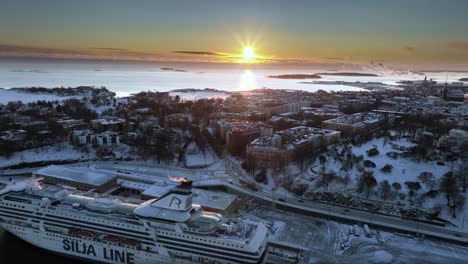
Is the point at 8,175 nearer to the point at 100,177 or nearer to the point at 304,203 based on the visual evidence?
the point at 100,177

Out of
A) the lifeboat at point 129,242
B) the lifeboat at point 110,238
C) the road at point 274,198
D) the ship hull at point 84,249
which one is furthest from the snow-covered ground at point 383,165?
the lifeboat at point 110,238

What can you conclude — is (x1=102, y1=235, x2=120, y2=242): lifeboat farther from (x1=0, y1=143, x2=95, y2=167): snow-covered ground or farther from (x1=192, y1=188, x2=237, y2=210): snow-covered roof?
(x1=0, y1=143, x2=95, y2=167): snow-covered ground

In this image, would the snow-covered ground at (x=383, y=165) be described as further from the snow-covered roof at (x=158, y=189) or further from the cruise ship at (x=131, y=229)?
the cruise ship at (x=131, y=229)

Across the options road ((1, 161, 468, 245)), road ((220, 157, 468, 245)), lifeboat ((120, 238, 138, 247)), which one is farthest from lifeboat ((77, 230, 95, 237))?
road ((220, 157, 468, 245))

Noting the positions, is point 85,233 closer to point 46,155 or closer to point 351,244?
point 351,244

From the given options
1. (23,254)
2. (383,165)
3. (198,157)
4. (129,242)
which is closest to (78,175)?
(23,254)

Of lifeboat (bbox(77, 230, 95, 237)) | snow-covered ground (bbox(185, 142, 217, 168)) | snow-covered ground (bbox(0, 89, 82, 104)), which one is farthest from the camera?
snow-covered ground (bbox(0, 89, 82, 104))
